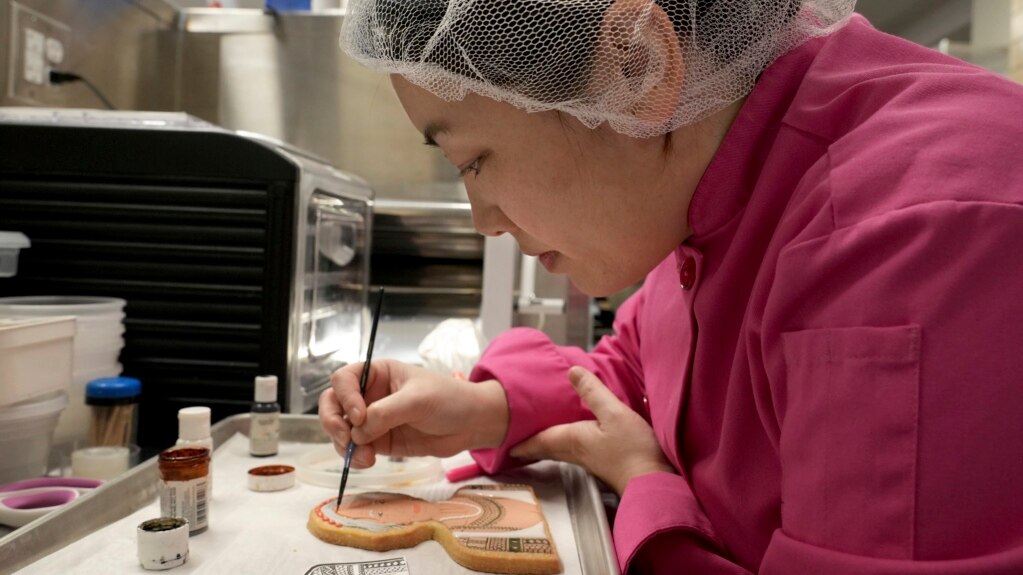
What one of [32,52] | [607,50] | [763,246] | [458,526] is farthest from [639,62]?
[32,52]

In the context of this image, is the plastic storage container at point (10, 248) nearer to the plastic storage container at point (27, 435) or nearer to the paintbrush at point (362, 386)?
the plastic storage container at point (27, 435)

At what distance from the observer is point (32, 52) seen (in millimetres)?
1559

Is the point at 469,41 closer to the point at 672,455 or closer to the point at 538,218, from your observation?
the point at 538,218

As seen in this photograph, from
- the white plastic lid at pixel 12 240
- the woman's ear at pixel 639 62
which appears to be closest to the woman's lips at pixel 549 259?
the woman's ear at pixel 639 62

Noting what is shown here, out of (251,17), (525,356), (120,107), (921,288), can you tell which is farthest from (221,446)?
(251,17)

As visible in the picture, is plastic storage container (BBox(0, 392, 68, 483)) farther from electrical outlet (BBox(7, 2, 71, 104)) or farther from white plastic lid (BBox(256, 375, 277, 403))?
electrical outlet (BBox(7, 2, 71, 104))

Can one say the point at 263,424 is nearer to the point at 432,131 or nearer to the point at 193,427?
the point at 193,427

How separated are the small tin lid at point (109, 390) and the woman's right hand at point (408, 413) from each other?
0.27 meters

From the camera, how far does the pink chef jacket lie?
0.43m

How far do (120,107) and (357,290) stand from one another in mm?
A: 873

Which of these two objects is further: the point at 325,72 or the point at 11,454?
the point at 325,72

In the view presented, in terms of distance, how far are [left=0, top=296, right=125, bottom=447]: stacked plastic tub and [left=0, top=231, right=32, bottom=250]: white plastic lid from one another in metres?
0.07

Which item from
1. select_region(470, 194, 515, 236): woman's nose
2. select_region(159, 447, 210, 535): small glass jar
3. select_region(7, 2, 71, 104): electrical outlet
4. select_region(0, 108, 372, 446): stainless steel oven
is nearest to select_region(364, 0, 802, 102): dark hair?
select_region(470, 194, 515, 236): woman's nose

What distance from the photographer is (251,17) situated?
7.10 feet
